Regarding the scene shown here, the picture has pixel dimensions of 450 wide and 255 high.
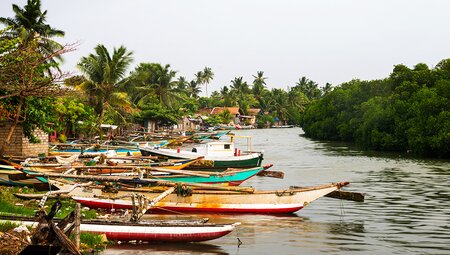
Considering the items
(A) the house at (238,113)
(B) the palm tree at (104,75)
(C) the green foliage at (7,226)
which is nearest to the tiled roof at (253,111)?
(A) the house at (238,113)

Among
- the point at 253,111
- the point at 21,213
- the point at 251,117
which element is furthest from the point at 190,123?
the point at 21,213

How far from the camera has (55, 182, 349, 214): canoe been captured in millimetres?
18188

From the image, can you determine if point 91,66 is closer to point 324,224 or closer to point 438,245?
point 324,224

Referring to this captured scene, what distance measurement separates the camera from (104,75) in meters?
48.6

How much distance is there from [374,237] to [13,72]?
1259 cm

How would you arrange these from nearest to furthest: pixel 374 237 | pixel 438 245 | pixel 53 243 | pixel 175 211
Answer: pixel 53 243 → pixel 438 245 → pixel 374 237 → pixel 175 211

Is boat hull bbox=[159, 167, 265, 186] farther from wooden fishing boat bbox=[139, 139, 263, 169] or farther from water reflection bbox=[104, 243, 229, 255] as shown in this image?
water reflection bbox=[104, 243, 229, 255]

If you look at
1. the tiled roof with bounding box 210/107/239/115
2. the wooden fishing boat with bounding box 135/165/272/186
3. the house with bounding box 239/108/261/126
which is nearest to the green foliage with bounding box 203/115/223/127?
the tiled roof with bounding box 210/107/239/115

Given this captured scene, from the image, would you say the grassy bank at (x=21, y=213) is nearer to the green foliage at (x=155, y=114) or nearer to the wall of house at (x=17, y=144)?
the wall of house at (x=17, y=144)

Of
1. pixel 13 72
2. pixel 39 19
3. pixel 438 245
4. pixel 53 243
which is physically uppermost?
pixel 39 19

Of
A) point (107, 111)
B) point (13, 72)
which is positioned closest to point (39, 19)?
point (107, 111)

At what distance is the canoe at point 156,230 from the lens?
44.0 feet

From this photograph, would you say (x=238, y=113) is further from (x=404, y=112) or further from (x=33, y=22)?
(x=33, y=22)

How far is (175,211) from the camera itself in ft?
60.0
